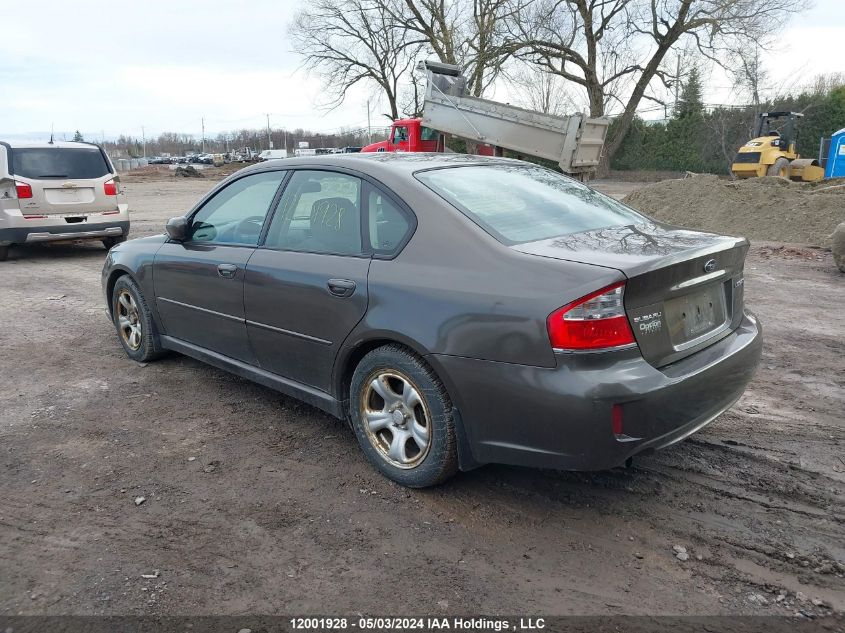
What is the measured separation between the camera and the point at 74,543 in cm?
297

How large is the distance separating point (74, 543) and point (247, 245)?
1903 mm

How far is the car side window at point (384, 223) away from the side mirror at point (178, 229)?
169 cm

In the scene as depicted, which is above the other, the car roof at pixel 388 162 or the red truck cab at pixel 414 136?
the red truck cab at pixel 414 136

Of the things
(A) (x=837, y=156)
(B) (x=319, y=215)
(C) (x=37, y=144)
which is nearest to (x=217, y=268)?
(B) (x=319, y=215)

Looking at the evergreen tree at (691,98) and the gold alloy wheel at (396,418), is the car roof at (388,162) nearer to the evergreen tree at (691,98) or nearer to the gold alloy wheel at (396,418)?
the gold alloy wheel at (396,418)

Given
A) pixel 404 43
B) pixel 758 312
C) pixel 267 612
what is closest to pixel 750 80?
pixel 404 43

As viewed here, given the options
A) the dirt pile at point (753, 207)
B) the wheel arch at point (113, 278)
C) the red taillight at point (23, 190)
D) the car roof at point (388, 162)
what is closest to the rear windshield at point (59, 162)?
the red taillight at point (23, 190)

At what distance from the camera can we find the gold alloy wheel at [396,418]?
3242 mm

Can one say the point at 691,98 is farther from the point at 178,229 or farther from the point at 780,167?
the point at 178,229

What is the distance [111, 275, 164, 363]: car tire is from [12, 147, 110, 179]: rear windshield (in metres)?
6.16

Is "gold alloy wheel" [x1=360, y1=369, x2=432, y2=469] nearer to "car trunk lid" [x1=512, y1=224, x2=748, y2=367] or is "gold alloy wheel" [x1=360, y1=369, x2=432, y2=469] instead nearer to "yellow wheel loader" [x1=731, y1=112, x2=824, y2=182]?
"car trunk lid" [x1=512, y1=224, x2=748, y2=367]

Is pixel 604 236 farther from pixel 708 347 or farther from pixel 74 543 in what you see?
pixel 74 543

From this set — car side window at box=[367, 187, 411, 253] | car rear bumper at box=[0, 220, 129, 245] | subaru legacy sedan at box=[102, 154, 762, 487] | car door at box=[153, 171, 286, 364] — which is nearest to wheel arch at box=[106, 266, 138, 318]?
car door at box=[153, 171, 286, 364]

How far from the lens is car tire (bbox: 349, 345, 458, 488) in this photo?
3125 millimetres
